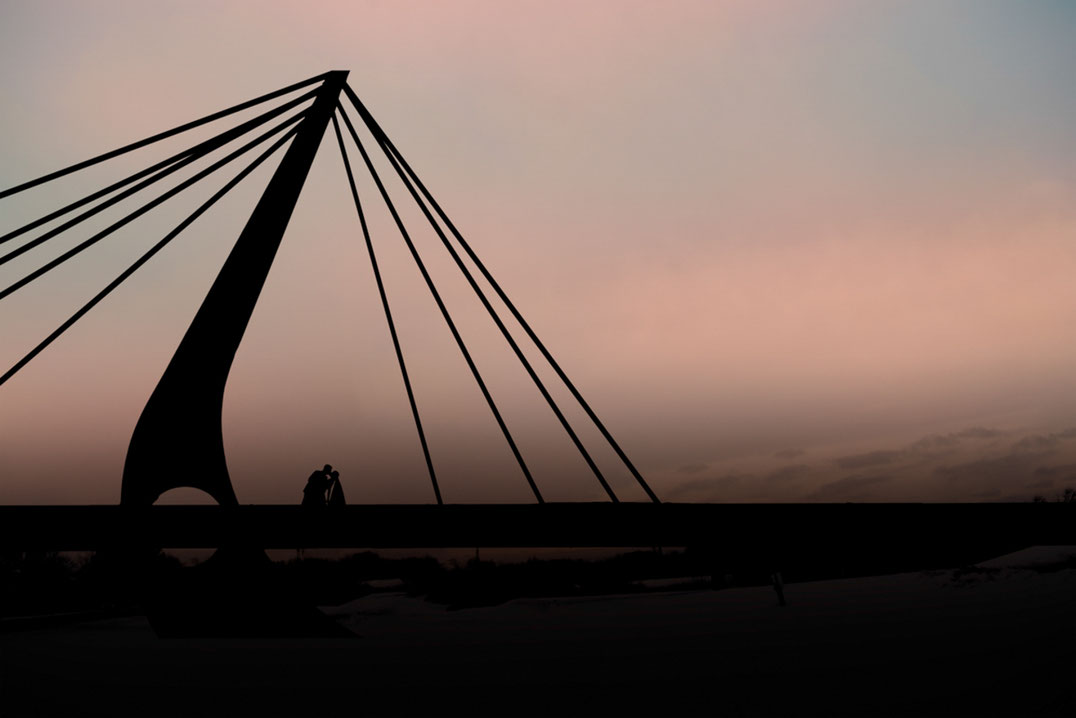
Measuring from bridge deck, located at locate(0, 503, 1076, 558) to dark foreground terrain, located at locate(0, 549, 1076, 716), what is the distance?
3936mm

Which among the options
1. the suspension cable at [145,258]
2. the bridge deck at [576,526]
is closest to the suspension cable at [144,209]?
the suspension cable at [145,258]

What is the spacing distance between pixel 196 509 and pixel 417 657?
1113cm

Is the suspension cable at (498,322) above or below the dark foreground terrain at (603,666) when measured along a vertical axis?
above

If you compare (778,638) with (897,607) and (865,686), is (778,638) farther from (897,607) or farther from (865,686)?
(897,607)

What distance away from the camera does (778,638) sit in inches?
957

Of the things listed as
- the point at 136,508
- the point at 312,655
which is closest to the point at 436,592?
the point at 312,655

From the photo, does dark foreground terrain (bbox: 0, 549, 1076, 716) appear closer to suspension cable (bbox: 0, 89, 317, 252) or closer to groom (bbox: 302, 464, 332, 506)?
groom (bbox: 302, 464, 332, 506)

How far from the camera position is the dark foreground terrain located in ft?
50.8

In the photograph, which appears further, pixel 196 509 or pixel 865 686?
pixel 865 686

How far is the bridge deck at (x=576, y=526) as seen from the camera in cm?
1272

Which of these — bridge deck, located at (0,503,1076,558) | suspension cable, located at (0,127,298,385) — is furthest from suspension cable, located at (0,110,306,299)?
bridge deck, located at (0,503,1076,558)

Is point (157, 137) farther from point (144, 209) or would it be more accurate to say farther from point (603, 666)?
point (603, 666)

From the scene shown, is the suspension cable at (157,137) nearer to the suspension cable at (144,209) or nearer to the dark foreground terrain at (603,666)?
the suspension cable at (144,209)

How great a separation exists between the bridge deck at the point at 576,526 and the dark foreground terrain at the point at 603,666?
12.9ft
